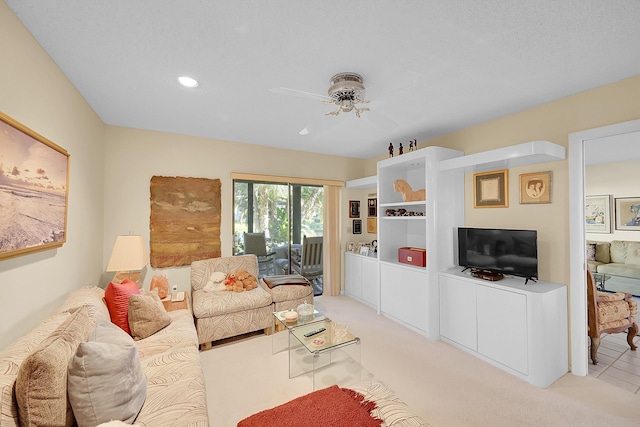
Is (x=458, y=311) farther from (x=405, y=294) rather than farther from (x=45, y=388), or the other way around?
(x=45, y=388)

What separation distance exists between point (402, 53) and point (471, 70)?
629 millimetres

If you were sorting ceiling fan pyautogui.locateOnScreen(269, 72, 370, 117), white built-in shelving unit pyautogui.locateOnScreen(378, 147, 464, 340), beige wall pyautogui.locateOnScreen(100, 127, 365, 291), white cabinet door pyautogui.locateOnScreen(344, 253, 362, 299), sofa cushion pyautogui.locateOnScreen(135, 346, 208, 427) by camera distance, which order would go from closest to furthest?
sofa cushion pyautogui.locateOnScreen(135, 346, 208, 427) → ceiling fan pyautogui.locateOnScreen(269, 72, 370, 117) → white built-in shelving unit pyautogui.locateOnScreen(378, 147, 464, 340) → beige wall pyautogui.locateOnScreen(100, 127, 365, 291) → white cabinet door pyautogui.locateOnScreen(344, 253, 362, 299)

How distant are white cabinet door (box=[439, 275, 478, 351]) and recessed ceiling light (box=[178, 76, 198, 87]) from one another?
3224 millimetres

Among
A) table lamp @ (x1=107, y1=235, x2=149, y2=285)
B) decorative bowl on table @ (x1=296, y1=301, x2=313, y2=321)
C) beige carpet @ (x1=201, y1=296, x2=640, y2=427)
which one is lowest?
beige carpet @ (x1=201, y1=296, x2=640, y2=427)

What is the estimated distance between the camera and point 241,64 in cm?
192

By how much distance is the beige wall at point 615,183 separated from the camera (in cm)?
388

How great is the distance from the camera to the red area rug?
1288 millimetres

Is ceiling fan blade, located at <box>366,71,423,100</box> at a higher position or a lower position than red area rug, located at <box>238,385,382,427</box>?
higher

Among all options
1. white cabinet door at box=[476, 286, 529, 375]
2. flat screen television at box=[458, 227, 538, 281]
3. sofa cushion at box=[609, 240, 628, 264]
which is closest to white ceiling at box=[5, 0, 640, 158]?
flat screen television at box=[458, 227, 538, 281]

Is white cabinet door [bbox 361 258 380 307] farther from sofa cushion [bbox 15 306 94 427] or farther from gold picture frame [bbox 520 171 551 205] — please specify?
sofa cushion [bbox 15 306 94 427]

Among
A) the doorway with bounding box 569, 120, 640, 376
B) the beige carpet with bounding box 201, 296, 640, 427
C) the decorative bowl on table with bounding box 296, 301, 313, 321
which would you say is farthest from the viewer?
the decorative bowl on table with bounding box 296, 301, 313, 321

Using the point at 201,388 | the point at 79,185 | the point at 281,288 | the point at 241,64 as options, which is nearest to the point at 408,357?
the point at 281,288

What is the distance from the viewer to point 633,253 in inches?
160

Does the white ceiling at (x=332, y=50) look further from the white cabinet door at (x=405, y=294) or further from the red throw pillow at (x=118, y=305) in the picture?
the white cabinet door at (x=405, y=294)
